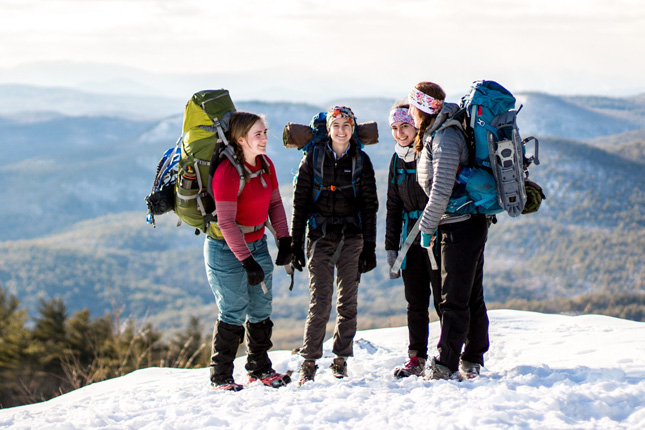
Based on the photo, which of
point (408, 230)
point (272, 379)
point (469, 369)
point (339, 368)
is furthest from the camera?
point (339, 368)

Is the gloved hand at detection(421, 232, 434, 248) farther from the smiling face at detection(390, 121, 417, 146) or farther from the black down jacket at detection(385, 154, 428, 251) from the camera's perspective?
the smiling face at detection(390, 121, 417, 146)

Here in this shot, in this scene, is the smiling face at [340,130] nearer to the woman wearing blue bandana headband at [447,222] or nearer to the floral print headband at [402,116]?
the floral print headband at [402,116]

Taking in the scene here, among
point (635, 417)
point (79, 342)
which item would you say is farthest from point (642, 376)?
point (79, 342)

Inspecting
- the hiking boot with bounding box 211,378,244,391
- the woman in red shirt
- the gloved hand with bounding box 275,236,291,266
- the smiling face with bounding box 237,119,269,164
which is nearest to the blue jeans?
the woman in red shirt

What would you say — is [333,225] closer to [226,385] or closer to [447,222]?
[447,222]

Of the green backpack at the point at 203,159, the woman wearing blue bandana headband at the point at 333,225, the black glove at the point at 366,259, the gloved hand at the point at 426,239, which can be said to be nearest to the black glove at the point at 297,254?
the woman wearing blue bandana headband at the point at 333,225

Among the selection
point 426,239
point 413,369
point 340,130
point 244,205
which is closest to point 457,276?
point 426,239

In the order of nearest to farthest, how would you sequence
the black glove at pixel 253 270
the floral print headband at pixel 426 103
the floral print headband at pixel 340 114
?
the floral print headband at pixel 426 103
the black glove at pixel 253 270
the floral print headband at pixel 340 114

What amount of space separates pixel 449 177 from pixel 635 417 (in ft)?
7.09

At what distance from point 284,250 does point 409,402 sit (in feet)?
5.90

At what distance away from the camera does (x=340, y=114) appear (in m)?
5.15

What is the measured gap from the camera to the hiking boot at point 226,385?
521 centimetres

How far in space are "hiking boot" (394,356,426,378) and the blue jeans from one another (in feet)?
4.80

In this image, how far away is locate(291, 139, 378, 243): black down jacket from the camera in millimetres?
5246
